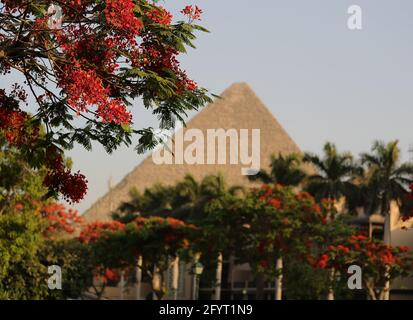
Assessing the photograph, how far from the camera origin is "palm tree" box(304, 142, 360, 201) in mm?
75125

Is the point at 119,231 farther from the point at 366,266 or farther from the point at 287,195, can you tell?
the point at 366,266

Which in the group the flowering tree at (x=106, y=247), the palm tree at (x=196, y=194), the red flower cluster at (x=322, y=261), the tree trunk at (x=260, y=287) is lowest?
the tree trunk at (x=260, y=287)

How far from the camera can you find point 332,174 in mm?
75688

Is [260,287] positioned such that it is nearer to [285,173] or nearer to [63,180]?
[285,173]

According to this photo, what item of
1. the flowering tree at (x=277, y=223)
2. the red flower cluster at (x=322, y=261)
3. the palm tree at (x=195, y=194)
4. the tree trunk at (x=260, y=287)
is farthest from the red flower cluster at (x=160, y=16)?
the palm tree at (x=195, y=194)

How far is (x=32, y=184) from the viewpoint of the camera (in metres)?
33.2

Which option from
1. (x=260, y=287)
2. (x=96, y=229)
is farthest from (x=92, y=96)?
(x=96, y=229)

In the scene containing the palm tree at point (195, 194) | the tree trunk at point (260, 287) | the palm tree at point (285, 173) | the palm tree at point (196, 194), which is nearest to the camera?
the tree trunk at point (260, 287)

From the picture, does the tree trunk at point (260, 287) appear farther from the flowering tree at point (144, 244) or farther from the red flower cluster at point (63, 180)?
the red flower cluster at point (63, 180)

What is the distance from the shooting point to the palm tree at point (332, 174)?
75.1 meters

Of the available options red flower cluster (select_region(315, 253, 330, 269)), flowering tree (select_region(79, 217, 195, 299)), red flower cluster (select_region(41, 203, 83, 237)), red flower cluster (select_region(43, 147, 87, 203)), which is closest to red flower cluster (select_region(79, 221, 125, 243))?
flowering tree (select_region(79, 217, 195, 299))

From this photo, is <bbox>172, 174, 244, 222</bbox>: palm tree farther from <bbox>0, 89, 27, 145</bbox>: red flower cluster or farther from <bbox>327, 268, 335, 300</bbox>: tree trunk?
<bbox>0, 89, 27, 145</bbox>: red flower cluster
